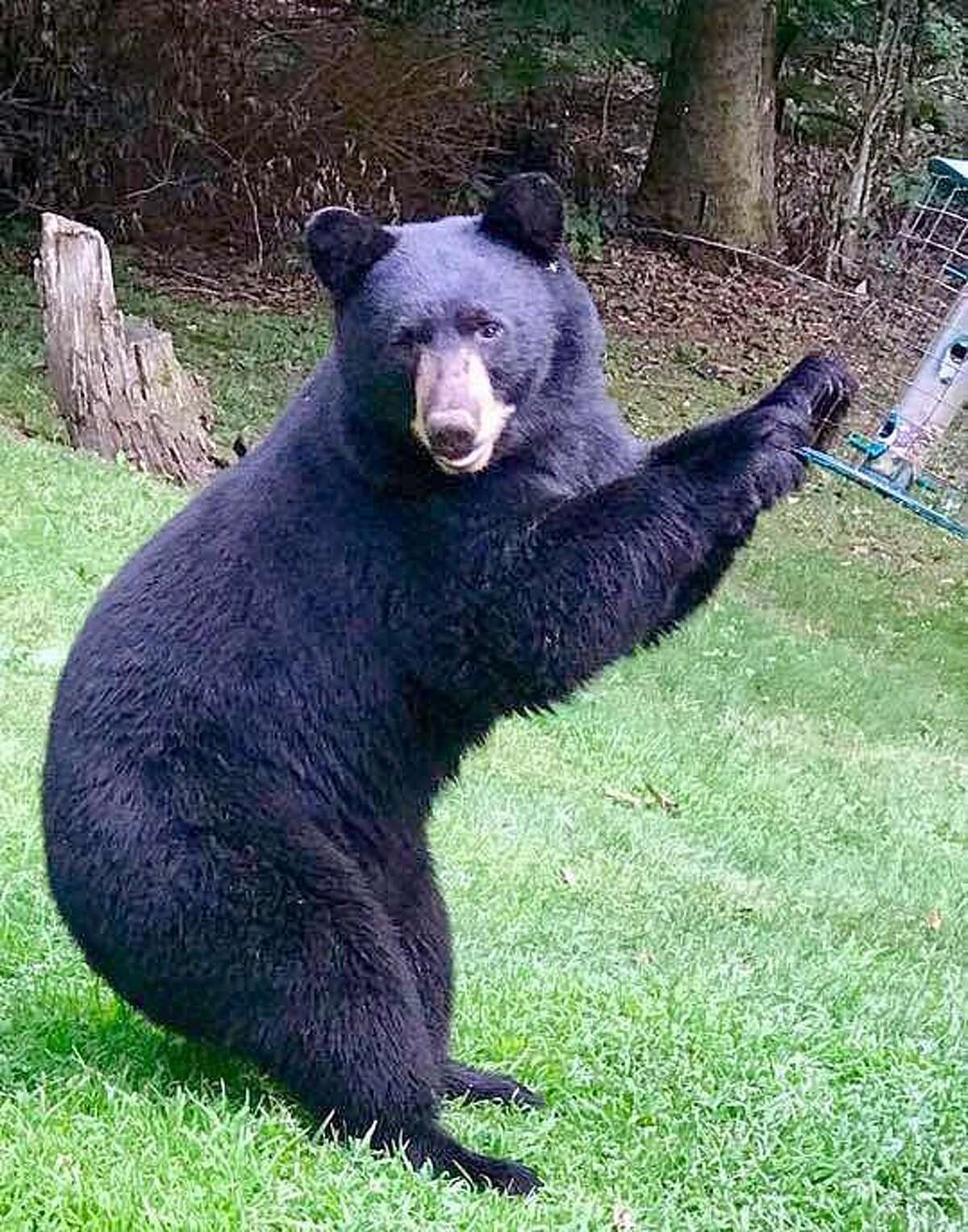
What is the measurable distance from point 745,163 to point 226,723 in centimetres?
2035

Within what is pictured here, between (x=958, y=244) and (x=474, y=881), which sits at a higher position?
(x=958, y=244)

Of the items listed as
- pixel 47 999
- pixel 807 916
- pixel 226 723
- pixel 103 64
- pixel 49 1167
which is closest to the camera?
pixel 49 1167

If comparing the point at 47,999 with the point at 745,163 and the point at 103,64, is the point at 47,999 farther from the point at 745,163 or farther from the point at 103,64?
the point at 745,163

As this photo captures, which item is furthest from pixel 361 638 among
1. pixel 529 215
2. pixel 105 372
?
pixel 105 372

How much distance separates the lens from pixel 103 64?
858 inches

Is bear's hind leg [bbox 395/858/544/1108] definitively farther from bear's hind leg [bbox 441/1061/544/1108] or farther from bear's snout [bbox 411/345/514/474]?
bear's snout [bbox 411/345/514/474]

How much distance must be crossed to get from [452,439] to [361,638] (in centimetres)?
55

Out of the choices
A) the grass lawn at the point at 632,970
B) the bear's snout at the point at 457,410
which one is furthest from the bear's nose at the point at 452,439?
the grass lawn at the point at 632,970

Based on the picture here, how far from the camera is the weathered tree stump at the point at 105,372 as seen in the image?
14.5m

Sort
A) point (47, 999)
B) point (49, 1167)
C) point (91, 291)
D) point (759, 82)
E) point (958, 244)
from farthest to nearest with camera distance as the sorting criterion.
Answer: point (759, 82) → point (91, 291) → point (958, 244) → point (47, 999) → point (49, 1167)

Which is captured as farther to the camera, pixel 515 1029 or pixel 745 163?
pixel 745 163

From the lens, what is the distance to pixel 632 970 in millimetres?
6145

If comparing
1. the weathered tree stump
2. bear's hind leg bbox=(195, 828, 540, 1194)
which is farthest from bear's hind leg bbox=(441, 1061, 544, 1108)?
the weathered tree stump

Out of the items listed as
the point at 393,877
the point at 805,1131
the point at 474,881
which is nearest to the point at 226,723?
the point at 393,877
